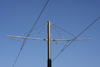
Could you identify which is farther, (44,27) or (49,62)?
(44,27)

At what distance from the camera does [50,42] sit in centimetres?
1473

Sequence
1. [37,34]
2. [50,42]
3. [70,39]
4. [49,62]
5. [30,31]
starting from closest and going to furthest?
[49,62] → [50,42] → [70,39] → [37,34] → [30,31]

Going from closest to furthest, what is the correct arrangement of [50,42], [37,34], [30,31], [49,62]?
1. [49,62]
2. [50,42]
3. [37,34]
4. [30,31]

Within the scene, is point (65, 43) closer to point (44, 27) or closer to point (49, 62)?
point (44, 27)

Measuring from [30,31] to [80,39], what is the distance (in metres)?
4.92

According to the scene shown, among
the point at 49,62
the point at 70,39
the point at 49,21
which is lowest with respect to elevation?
the point at 49,62

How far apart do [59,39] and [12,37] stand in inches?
165

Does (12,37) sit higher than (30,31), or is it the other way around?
(30,31)

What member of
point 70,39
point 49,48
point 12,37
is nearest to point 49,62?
point 49,48

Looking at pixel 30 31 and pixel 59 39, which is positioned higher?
pixel 30 31

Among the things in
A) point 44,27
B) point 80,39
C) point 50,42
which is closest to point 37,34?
point 44,27

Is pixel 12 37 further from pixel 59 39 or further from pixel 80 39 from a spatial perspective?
pixel 80 39

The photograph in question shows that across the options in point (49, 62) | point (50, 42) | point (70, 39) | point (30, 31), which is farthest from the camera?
point (30, 31)

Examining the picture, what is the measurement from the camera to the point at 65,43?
16812 millimetres
